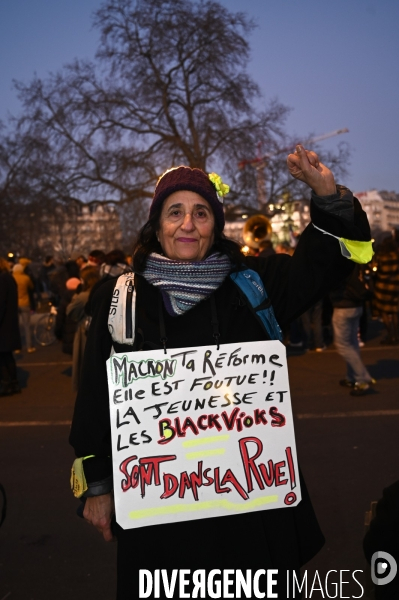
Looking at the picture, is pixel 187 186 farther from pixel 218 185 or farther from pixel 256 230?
pixel 256 230

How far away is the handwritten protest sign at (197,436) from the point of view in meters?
2.21

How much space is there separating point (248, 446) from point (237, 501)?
0.18 m

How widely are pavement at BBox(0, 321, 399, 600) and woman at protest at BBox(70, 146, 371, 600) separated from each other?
149 cm

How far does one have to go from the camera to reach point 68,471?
559cm

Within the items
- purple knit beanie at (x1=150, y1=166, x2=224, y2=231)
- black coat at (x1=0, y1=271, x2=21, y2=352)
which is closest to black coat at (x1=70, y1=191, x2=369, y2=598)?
purple knit beanie at (x1=150, y1=166, x2=224, y2=231)

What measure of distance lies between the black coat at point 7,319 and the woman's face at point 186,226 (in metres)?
7.06

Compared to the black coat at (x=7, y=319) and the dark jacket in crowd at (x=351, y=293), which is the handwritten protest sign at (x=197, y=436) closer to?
the dark jacket in crowd at (x=351, y=293)

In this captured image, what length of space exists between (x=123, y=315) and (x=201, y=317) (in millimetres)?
268

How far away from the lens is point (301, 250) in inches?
95.3

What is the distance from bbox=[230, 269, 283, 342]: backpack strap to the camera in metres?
2.37

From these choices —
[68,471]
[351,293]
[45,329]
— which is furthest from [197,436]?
[45,329]

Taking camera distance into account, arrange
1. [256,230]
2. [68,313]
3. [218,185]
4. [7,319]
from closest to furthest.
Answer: [218,185], [68,313], [7,319], [256,230]

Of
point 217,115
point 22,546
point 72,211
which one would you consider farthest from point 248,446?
point 72,211

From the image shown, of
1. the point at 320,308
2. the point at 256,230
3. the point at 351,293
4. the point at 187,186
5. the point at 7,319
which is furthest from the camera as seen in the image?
the point at 256,230
